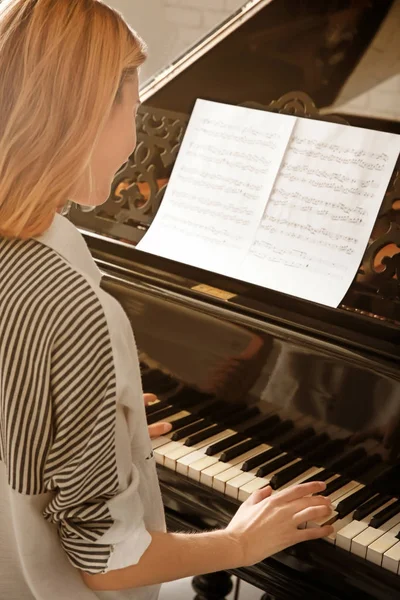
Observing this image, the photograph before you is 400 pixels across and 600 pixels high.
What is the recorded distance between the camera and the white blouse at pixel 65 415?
1062mm

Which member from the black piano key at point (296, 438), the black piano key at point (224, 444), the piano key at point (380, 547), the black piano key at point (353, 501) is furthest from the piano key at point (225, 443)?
the piano key at point (380, 547)

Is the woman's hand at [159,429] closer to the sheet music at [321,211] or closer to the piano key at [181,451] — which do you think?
the piano key at [181,451]

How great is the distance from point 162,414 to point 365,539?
24.7 inches

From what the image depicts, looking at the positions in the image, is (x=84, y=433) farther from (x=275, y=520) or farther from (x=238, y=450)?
(x=238, y=450)

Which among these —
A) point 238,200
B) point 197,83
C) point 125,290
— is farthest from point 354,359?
point 197,83

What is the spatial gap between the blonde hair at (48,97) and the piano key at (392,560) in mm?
857

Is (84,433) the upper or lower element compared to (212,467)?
upper

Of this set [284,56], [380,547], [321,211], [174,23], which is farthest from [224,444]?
[174,23]

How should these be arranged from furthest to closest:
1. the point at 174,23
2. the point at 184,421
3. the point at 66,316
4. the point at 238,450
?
the point at 174,23 → the point at 184,421 → the point at 238,450 → the point at 66,316

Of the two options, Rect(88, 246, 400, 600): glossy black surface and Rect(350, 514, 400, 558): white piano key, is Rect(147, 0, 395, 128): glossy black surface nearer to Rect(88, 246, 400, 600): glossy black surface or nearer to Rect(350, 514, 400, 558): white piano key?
Rect(88, 246, 400, 600): glossy black surface

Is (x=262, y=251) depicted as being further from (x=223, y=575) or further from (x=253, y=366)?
(x=223, y=575)

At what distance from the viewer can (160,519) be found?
4.46ft

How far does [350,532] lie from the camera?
1.46 metres

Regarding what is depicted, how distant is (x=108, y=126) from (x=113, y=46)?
12 centimetres
